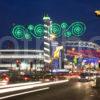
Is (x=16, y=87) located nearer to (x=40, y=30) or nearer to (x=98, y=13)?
(x=40, y=30)

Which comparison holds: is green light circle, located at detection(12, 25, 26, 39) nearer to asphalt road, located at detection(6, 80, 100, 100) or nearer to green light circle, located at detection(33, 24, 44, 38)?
green light circle, located at detection(33, 24, 44, 38)

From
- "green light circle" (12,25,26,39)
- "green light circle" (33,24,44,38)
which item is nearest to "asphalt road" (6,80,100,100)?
"green light circle" (33,24,44,38)

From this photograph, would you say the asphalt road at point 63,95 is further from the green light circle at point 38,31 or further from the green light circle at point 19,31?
the green light circle at point 19,31

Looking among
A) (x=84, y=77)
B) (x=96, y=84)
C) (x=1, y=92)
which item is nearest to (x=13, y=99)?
(x=1, y=92)

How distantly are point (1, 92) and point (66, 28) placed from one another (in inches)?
325

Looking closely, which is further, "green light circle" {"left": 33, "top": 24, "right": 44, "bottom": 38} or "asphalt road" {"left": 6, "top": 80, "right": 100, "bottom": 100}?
"green light circle" {"left": 33, "top": 24, "right": 44, "bottom": 38}

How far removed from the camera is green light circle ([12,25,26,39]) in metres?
34.6

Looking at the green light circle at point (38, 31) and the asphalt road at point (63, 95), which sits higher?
the green light circle at point (38, 31)

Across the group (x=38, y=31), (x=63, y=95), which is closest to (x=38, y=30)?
(x=38, y=31)

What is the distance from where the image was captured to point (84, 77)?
69.0 m

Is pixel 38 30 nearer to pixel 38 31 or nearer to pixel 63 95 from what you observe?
pixel 38 31

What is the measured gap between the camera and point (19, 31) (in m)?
35.1

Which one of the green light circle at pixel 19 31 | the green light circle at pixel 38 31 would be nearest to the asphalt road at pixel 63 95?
the green light circle at pixel 38 31

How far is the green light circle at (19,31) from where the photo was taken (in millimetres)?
34628
